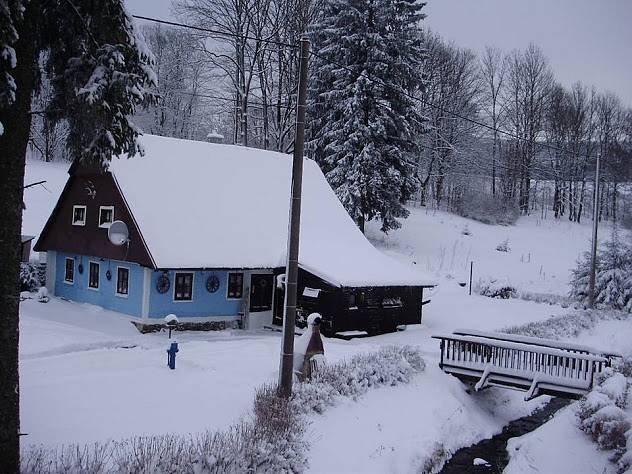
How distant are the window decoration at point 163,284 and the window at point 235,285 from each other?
2374mm

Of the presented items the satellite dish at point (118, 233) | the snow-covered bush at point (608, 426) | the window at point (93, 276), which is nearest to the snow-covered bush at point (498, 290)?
the satellite dish at point (118, 233)

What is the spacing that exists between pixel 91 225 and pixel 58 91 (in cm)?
1516

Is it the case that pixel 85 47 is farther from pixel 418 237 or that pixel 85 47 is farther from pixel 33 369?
pixel 418 237

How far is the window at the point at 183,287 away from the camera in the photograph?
2078 centimetres

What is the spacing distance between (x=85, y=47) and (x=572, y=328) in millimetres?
21187

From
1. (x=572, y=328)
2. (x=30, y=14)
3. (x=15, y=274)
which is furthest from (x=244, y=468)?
(x=572, y=328)

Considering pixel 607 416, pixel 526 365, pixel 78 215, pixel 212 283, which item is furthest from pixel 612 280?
pixel 78 215

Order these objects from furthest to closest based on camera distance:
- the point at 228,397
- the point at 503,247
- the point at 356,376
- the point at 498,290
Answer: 1. the point at 503,247
2. the point at 498,290
3. the point at 356,376
4. the point at 228,397

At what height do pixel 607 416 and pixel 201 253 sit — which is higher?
pixel 201 253

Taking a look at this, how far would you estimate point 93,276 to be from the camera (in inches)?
891

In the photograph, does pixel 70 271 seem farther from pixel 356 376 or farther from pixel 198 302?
pixel 356 376

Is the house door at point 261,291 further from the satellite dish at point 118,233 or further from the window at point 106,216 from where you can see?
the window at point 106,216

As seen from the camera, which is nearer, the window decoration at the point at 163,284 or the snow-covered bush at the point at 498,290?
the window decoration at the point at 163,284

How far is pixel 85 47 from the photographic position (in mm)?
7746
